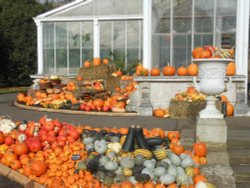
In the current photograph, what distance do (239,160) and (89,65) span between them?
34.3 ft

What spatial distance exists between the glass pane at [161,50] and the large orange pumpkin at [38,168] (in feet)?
22.0

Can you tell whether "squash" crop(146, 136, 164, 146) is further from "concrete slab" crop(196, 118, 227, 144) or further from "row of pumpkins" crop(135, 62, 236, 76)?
"row of pumpkins" crop(135, 62, 236, 76)

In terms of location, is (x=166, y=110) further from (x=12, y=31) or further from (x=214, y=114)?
(x=12, y=31)

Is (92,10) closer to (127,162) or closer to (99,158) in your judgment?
(99,158)

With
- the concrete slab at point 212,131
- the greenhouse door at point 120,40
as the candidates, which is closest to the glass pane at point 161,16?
the greenhouse door at point 120,40

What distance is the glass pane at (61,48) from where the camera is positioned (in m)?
16.9

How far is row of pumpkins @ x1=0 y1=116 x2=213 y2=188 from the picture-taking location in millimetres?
4816

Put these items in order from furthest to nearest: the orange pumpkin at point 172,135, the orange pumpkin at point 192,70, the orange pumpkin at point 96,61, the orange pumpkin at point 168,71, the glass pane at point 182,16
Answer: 1. the orange pumpkin at point 96,61
2. the glass pane at point 182,16
3. the orange pumpkin at point 168,71
4. the orange pumpkin at point 192,70
5. the orange pumpkin at point 172,135

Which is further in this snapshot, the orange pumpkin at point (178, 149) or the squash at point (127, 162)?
the orange pumpkin at point (178, 149)

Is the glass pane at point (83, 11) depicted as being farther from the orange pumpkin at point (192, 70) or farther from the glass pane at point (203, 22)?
the orange pumpkin at point (192, 70)

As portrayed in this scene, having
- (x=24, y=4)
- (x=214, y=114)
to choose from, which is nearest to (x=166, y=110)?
(x=214, y=114)

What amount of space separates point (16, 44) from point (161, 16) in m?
17.5

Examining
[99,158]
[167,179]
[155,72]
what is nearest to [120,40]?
[155,72]

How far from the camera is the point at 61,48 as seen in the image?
16969mm
